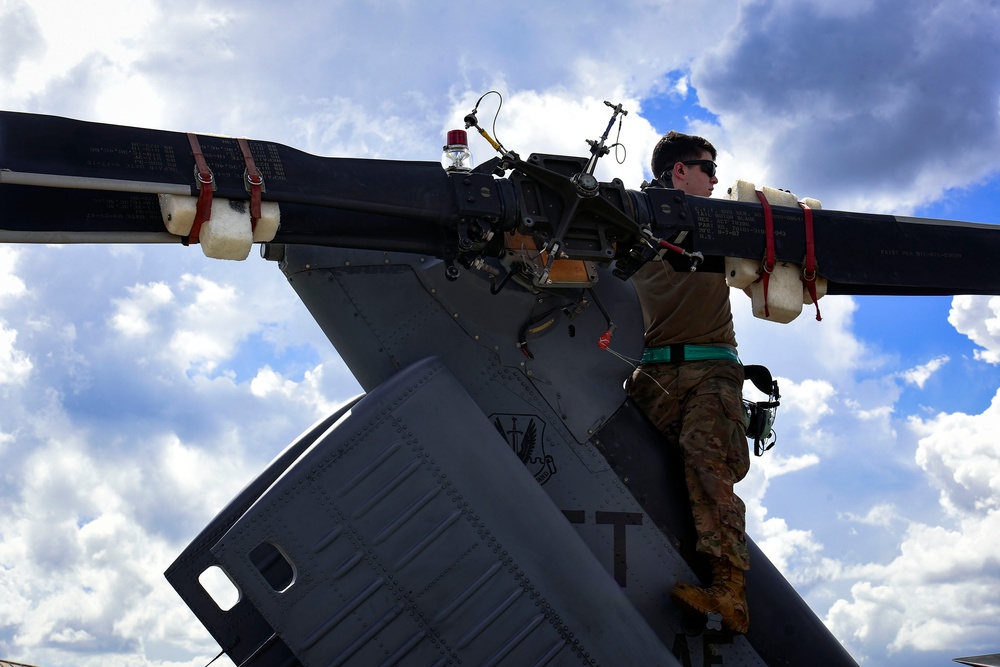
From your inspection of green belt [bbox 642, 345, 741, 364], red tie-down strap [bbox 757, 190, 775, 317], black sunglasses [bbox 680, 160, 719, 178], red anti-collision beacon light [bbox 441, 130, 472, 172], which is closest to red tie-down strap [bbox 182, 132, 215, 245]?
red anti-collision beacon light [bbox 441, 130, 472, 172]

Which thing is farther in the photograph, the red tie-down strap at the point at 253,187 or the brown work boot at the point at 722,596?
the brown work boot at the point at 722,596

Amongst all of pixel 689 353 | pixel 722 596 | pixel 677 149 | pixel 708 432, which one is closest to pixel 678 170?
pixel 677 149

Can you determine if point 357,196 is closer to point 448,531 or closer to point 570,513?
point 448,531

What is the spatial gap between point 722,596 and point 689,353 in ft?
4.27

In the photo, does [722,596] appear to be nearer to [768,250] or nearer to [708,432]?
[708,432]

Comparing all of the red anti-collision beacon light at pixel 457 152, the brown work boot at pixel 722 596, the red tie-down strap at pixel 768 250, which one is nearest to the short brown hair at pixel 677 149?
the red tie-down strap at pixel 768 250

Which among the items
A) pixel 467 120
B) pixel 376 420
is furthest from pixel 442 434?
pixel 467 120

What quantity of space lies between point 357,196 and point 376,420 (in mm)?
1047

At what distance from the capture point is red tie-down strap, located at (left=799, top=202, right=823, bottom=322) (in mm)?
4742

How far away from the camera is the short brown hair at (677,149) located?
5.61 meters

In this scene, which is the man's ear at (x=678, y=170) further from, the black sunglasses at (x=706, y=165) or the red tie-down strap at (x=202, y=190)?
the red tie-down strap at (x=202, y=190)

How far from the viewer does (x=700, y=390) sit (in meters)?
5.21

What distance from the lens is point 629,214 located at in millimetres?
4367

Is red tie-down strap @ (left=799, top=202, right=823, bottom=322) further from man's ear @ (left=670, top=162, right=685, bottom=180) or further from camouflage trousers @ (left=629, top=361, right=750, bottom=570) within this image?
man's ear @ (left=670, top=162, right=685, bottom=180)
